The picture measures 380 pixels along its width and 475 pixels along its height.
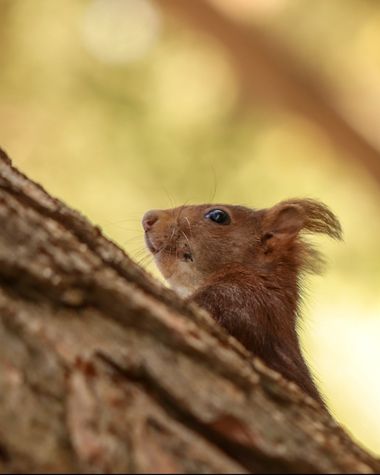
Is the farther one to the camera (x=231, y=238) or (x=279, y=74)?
(x=279, y=74)

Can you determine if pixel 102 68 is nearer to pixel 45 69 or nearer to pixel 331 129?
pixel 45 69

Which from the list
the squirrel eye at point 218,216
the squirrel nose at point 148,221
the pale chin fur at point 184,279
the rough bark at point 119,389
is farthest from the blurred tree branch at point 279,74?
the rough bark at point 119,389

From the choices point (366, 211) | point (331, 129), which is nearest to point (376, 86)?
point (331, 129)

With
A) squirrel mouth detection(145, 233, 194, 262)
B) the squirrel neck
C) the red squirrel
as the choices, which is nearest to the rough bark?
the squirrel neck

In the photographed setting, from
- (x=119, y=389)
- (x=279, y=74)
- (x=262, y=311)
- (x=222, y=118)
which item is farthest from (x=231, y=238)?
(x=119, y=389)

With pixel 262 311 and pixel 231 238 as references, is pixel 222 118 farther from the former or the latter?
pixel 262 311

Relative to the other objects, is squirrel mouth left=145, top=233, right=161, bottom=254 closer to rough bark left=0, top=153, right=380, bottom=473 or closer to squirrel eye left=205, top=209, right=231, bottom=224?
squirrel eye left=205, top=209, right=231, bottom=224
